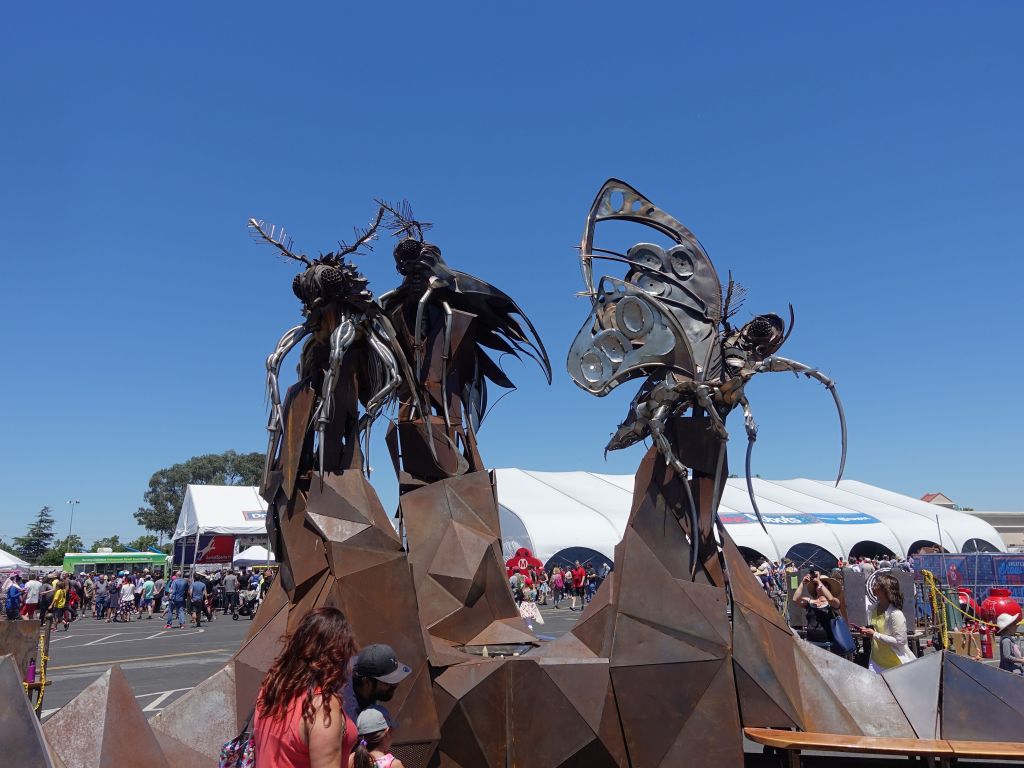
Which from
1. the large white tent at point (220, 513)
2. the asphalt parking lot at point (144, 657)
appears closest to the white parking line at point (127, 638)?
the asphalt parking lot at point (144, 657)

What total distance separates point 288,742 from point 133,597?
25.3m

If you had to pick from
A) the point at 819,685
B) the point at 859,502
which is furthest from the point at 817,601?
the point at 859,502

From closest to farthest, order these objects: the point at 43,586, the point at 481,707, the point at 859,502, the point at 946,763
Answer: the point at 946,763 < the point at 481,707 < the point at 43,586 < the point at 859,502

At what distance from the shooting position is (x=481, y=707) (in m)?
6.01

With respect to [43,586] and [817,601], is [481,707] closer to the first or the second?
[817,601]

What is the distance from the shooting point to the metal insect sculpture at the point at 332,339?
6.85m

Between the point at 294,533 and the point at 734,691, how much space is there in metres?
3.75

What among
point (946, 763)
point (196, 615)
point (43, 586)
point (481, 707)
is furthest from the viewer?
point (196, 615)

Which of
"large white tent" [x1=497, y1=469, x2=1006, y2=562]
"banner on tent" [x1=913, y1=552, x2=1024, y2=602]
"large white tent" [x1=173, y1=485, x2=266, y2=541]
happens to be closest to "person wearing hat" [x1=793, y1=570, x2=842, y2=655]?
"banner on tent" [x1=913, y1=552, x2=1024, y2=602]

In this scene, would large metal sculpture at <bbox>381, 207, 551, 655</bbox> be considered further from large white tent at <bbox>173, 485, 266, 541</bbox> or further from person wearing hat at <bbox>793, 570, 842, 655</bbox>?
large white tent at <bbox>173, 485, 266, 541</bbox>

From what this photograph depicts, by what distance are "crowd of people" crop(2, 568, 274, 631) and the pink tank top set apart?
1712cm

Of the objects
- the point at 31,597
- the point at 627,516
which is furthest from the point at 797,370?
the point at 627,516

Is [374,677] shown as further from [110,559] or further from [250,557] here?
[110,559]

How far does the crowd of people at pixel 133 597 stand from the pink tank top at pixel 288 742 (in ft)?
56.2
